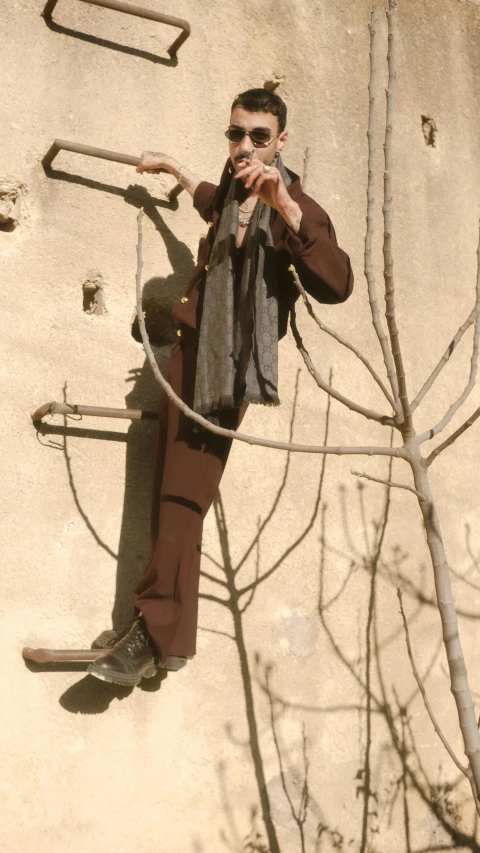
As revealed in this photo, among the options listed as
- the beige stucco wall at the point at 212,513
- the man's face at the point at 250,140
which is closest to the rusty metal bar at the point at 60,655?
the beige stucco wall at the point at 212,513

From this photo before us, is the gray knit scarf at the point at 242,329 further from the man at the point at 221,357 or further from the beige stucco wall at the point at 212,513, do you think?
the beige stucco wall at the point at 212,513

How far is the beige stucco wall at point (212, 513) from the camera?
2.42m

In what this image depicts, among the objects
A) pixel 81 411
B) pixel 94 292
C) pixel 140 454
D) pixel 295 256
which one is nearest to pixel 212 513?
pixel 140 454

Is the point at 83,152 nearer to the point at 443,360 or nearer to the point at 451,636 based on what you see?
the point at 443,360

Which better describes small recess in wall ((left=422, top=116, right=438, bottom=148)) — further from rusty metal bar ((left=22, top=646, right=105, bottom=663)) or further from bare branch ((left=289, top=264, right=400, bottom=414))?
rusty metal bar ((left=22, top=646, right=105, bottom=663))

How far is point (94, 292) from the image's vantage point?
8.93 ft

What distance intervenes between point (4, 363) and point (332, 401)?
3.22 ft

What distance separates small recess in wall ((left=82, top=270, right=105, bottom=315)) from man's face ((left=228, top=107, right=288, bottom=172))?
20.5 inches

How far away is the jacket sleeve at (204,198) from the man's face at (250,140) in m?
0.20

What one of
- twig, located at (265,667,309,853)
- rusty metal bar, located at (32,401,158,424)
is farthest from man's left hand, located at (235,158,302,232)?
twig, located at (265,667,309,853)

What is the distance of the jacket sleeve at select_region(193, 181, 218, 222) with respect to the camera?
2.62 meters

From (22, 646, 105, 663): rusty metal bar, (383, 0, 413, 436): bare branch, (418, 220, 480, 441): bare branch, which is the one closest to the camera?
(383, 0, 413, 436): bare branch

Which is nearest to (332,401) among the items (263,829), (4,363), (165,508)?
(165,508)

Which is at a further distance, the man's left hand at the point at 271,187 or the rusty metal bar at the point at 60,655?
the rusty metal bar at the point at 60,655
